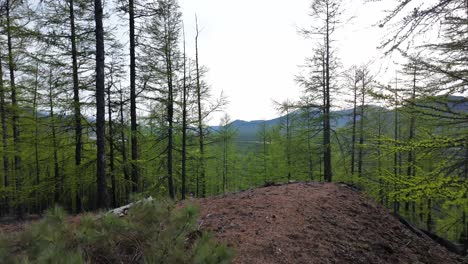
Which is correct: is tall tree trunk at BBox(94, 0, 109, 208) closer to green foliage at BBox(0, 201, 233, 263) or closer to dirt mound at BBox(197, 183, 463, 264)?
dirt mound at BBox(197, 183, 463, 264)

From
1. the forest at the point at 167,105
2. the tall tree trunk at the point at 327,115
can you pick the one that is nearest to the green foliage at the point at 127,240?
the forest at the point at 167,105

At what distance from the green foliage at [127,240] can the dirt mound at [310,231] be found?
1177 mm

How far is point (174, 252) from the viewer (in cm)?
228

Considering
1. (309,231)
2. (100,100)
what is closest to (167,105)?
(100,100)

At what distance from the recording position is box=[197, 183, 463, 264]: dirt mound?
13.1 feet

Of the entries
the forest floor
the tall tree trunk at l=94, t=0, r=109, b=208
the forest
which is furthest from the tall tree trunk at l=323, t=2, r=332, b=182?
the tall tree trunk at l=94, t=0, r=109, b=208

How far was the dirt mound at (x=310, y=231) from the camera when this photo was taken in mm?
4000

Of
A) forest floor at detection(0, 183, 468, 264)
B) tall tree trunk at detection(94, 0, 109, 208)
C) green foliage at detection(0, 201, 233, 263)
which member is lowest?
forest floor at detection(0, 183, 468, 264)

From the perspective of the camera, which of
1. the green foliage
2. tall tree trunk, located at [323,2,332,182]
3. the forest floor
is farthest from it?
tall tree trunk, located at [323,2,332,182]

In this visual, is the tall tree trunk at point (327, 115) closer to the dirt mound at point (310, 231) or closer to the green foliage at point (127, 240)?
the dirt mound at point (310, 231)

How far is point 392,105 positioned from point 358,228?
2604 mm

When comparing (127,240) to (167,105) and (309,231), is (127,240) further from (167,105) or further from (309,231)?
(167,105)

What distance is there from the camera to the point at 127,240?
119 inches

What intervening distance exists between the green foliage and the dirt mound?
118 centimetres
